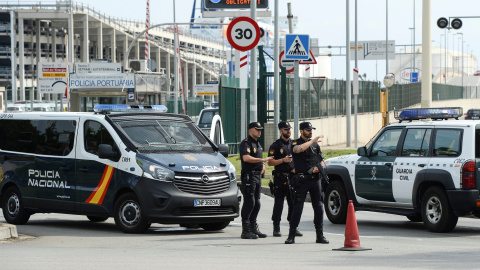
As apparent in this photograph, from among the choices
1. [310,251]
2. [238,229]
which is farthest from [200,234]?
[310,251]

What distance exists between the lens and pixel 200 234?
1477cm

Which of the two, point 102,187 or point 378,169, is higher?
point 378,169

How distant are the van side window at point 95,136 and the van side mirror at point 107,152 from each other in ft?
0.93

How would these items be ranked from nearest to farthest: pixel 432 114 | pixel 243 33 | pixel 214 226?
pixel 214 226 < pixel 432 114 < pixel 243 33

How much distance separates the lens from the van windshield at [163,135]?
584 inches

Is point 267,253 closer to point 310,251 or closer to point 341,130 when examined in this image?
point 310,251

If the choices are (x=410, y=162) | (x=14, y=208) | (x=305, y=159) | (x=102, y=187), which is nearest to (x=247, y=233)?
(x=305, y=159)

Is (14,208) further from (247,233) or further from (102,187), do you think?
(247,233)

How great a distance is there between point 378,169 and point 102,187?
440 centimetres

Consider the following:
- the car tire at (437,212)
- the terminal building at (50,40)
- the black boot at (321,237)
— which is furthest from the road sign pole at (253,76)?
the terminal building at (50,40)

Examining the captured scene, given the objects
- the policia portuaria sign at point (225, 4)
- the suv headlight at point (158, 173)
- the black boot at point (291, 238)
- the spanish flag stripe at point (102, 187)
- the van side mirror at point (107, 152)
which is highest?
the policia portuaria sign at point (225, 4)

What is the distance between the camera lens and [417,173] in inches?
595

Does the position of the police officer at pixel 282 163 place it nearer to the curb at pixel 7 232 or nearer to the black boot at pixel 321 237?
the black boot at pixel 321 237

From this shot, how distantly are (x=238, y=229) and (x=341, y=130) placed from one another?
106ft
